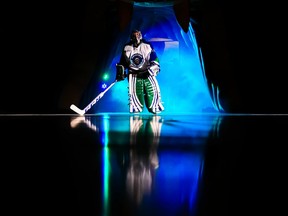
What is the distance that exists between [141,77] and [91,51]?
2.67ft

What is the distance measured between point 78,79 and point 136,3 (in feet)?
4.43

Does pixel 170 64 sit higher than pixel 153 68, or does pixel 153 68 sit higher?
pixel 170 64

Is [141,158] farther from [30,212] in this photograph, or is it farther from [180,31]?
[180,31]


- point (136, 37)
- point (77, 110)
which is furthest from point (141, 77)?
point (77, 110)

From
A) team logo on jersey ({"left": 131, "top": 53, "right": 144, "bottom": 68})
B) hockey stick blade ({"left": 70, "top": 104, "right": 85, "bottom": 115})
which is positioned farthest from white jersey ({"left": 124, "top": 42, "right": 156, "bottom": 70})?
hockey stick blade ({"left": 70, "top": 104, "right": 85, "bottom": 115})

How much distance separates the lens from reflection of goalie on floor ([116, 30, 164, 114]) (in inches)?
153

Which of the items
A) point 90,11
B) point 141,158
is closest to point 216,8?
point 90,11

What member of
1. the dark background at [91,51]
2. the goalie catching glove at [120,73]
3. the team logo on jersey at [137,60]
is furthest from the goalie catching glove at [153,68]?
the dark background at [91,51]

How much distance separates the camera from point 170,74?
425 centimetres

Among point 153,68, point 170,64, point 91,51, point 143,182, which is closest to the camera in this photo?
point 143,182

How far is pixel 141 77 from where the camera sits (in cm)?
391

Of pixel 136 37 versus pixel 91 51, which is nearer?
pixel 136 37

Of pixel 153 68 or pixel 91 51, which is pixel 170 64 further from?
pixel 91 51

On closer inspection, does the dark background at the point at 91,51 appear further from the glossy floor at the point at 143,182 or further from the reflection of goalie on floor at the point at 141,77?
the glossy floor at the point at 143,182
